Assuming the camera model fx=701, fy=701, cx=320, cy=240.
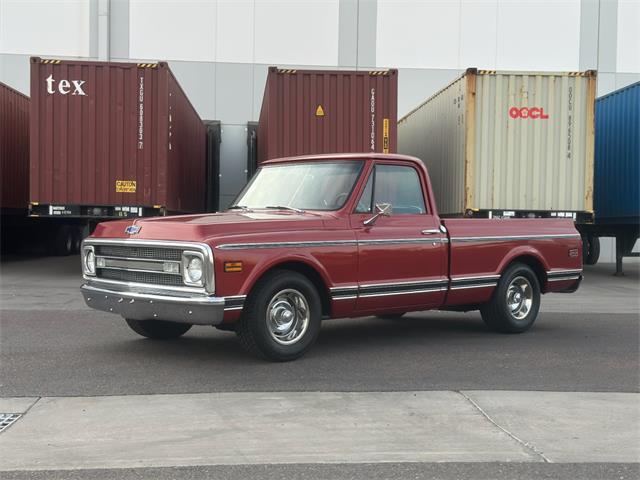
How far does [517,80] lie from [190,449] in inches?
488

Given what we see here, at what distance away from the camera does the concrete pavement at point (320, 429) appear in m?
4.02

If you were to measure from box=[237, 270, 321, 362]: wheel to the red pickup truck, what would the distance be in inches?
0.5

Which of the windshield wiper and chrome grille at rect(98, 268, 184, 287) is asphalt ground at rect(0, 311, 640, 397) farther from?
the windshield wiper

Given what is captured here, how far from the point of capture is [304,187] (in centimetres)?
705

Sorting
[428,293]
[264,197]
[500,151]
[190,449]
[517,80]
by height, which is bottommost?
[190,449]

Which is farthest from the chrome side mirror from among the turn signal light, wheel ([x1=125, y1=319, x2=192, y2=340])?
wheel ([x1=125, y1=319, x2=192, y2=340])

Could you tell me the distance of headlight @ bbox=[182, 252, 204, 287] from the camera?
18.6 feet

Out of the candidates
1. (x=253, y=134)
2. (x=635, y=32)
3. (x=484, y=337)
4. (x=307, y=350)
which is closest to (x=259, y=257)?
(x=307, y=350)

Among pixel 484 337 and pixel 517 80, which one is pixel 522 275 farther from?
A: pixel 517 80

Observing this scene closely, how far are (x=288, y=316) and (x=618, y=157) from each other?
42.1 feet

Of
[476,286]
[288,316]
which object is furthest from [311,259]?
[476,286]

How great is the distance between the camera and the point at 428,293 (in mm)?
7219

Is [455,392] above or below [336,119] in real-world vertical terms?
below

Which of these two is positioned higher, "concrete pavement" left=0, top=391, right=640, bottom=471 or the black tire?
the black tire
